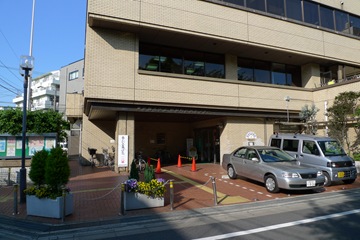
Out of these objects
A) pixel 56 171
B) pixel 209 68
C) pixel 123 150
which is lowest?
pixel 56 171

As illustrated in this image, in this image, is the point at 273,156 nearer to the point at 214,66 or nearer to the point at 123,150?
the point at 123,150

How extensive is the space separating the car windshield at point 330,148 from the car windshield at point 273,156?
171cm

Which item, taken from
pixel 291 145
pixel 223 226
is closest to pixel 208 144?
pixel 291 145

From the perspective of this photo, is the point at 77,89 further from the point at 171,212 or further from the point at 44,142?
the point at 171,212

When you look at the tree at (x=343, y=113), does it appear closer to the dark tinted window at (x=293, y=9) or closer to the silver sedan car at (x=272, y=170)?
the dark tinted window at (x=293, y=9)

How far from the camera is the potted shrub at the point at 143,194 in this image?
7195 millimetres

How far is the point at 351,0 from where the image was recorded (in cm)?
2069

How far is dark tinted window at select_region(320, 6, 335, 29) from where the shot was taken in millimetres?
18950

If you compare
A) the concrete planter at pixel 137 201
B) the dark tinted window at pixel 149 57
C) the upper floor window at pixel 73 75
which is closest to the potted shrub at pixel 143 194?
the concrete planter at pixel 137 201

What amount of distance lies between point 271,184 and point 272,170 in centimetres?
51

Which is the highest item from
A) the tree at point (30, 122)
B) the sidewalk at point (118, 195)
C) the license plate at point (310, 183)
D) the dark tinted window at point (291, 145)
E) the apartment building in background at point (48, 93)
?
the apartment building in background at point (48, 93)

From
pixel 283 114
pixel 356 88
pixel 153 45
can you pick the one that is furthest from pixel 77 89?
pixel 356 88

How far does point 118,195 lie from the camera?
897cm

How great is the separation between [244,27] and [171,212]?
39.8 feet
